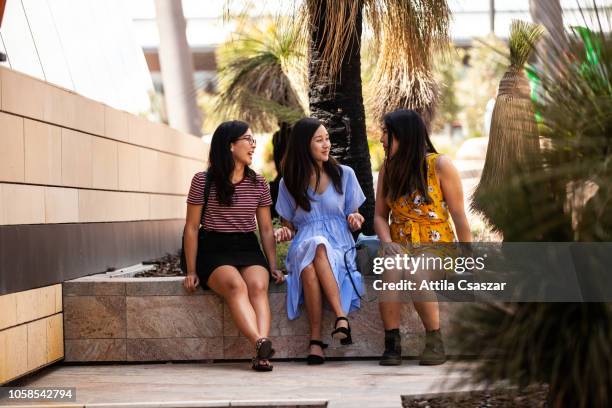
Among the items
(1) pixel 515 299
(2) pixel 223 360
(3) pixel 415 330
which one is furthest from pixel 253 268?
(1) pixel 515 299

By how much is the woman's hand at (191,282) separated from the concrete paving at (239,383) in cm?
48

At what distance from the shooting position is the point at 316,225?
6219 millimetres

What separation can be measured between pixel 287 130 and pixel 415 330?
333 centimetres

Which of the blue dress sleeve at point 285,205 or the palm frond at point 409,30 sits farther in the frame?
the palm frond at point 409,30

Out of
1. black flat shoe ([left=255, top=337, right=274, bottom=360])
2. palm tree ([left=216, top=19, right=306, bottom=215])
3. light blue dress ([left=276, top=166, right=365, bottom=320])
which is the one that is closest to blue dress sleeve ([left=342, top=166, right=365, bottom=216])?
light blue dress ([left=276, top=166, right=365, bottom=320])

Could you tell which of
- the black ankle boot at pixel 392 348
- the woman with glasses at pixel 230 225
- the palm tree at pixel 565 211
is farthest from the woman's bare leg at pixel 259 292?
the palm tree at pixel 565 211

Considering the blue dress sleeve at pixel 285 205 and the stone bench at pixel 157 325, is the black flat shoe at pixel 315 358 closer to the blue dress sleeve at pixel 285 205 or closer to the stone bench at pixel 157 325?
the stone bench at pixel 157 325

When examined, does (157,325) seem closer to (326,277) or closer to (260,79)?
(326,277)

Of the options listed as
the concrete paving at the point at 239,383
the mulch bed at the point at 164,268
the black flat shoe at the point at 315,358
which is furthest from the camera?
the mulch bed at the point at 164,268

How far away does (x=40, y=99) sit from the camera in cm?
593

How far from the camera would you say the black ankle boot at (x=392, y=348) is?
590cm

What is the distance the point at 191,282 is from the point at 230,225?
16.6 inches

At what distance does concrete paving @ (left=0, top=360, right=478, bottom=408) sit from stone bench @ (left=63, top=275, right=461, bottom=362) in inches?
4.2

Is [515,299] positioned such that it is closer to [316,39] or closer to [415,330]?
[415,330]
